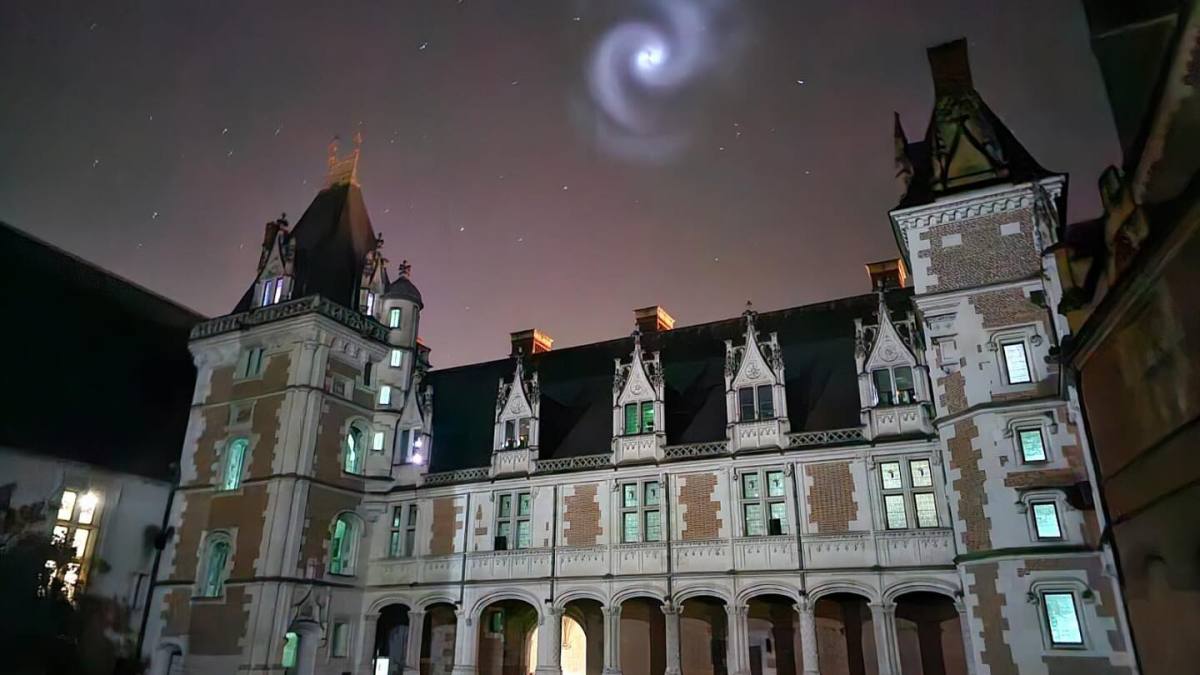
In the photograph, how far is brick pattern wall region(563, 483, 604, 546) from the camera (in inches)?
912

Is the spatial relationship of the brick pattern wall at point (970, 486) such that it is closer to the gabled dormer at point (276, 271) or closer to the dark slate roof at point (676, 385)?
the dark slate roof at point (676, 385)

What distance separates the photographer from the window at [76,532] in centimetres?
2241

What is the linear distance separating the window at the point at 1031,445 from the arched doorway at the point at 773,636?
801 centimetres

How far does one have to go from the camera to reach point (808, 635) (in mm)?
19328

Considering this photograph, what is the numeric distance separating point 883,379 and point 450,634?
56.4 feet

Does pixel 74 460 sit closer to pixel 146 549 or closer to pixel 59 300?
pixel 146 549

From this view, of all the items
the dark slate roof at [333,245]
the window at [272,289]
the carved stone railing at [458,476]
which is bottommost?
the carved stone railing at [458,476]

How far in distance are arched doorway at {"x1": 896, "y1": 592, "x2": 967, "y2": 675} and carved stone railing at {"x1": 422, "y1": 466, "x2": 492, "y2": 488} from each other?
13.5 m

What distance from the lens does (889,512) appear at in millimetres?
19750

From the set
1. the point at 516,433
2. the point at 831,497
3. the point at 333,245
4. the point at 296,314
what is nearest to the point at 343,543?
the point at 516,433

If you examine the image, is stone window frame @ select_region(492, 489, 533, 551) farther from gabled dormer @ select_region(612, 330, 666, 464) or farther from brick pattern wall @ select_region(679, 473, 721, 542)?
brick pattern wall @ select_region(679, 473, 721, 542)

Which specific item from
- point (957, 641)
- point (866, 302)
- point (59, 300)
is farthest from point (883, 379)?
point (59, 300)

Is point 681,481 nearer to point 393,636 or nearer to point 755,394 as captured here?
point 755,394

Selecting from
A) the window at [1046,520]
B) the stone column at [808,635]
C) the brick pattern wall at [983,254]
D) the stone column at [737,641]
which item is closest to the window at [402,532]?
the stone column at [737,641]
